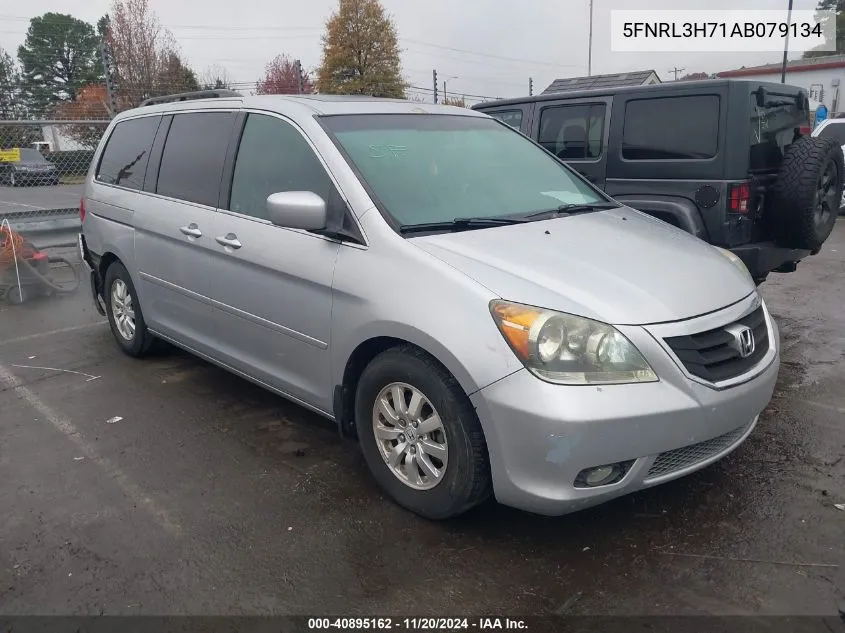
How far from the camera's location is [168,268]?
175 inches

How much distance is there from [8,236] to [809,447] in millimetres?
7321

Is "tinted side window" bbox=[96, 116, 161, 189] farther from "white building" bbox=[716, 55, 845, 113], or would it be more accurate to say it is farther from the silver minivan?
"white building" bbox=[716, 55, 845, 113]

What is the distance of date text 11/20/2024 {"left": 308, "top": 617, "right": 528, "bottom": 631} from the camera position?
8.03 feet

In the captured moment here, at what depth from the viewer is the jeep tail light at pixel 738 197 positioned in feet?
17.6

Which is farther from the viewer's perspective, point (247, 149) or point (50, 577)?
point (247, 149)

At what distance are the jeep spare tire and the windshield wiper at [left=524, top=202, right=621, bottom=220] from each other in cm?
219

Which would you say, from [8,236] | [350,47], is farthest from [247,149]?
[350,47]

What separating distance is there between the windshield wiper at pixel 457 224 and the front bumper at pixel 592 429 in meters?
0.88

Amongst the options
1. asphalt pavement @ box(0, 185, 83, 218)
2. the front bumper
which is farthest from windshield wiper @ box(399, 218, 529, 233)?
asphalt pavement @ box(0, 185, 83, 218)

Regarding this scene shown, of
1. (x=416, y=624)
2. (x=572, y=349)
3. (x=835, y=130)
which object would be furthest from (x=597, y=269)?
(x=835, y=130)

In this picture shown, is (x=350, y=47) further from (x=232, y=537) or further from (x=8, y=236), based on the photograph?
(x=232, y=537)

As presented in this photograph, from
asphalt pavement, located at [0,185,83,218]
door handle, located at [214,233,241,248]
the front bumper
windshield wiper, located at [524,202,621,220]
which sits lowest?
the front bumper

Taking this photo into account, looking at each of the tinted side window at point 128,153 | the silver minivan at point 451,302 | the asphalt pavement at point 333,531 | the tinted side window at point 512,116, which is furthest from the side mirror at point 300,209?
the tinted side window at point 512,116

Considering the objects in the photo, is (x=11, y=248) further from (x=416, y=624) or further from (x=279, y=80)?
(x=279, y=80)
